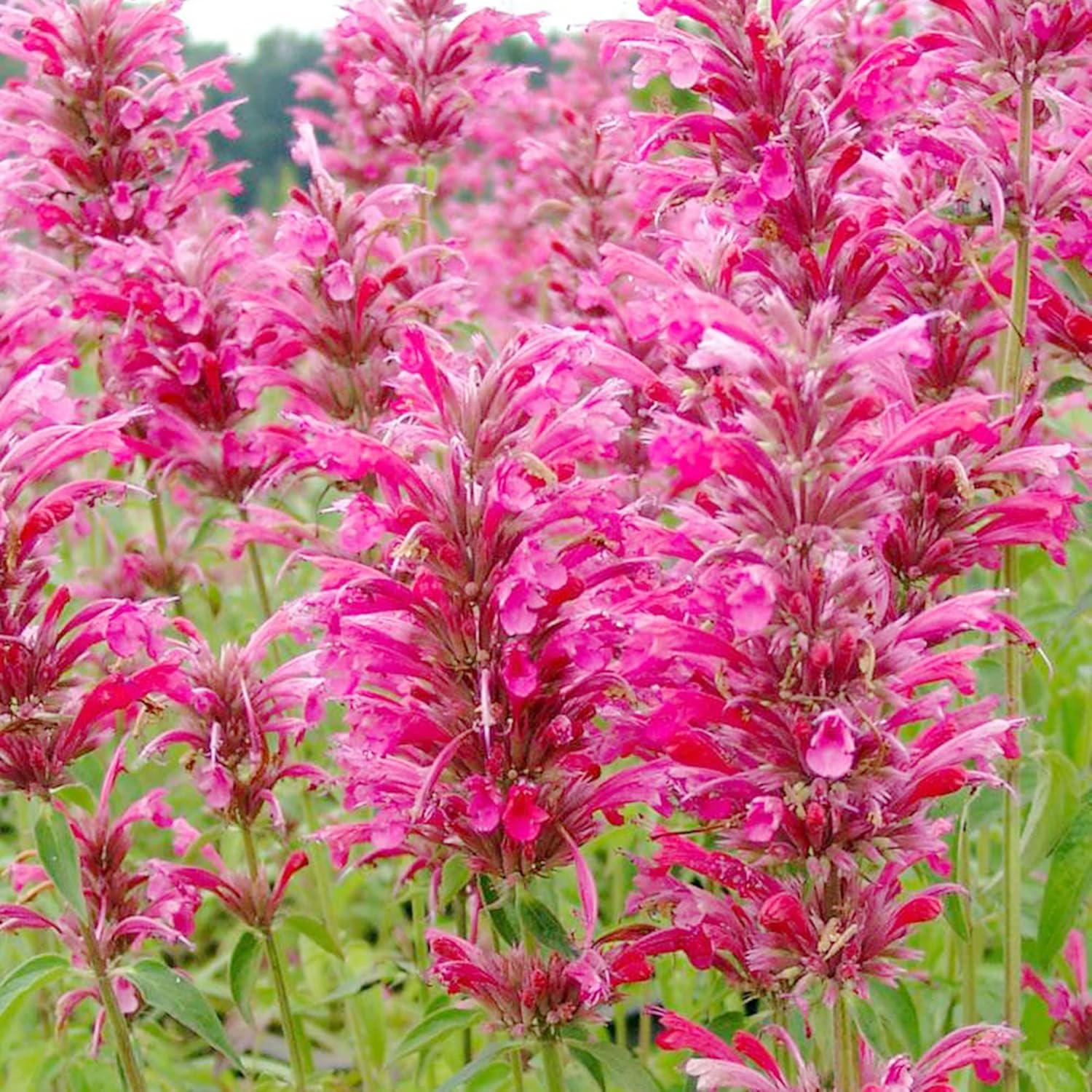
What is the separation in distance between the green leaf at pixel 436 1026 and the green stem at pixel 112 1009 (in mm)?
555

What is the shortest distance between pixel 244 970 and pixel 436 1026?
2.04 ft

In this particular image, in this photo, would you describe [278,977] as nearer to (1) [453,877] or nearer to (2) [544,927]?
(1) [453,877]

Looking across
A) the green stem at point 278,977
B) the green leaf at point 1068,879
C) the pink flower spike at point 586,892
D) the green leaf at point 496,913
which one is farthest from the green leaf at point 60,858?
the green leaf at point 1068,879

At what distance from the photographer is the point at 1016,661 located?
3131 mm

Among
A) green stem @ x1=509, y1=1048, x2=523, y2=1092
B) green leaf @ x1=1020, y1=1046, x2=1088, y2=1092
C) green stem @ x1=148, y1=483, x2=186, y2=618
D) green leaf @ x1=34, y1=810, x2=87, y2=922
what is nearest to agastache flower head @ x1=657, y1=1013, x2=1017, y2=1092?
green leaf @ x1=1020, y1=1046, x2=1088, y2=1092

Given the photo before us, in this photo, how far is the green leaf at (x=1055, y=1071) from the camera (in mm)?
2969

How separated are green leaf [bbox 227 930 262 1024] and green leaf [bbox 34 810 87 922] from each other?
636 mm

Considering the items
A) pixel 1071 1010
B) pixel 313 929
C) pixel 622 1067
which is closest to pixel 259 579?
pixel 313 929

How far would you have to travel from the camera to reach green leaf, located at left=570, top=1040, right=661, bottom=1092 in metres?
2.65

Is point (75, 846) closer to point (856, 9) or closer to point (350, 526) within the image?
point (350, 526)

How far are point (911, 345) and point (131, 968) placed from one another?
1.96m

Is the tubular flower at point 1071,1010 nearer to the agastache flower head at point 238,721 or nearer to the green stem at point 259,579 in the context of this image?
the agastache flower head at point 238,721

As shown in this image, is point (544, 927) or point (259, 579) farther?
point (259, 579)

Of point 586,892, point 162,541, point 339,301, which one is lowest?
point 162,541
